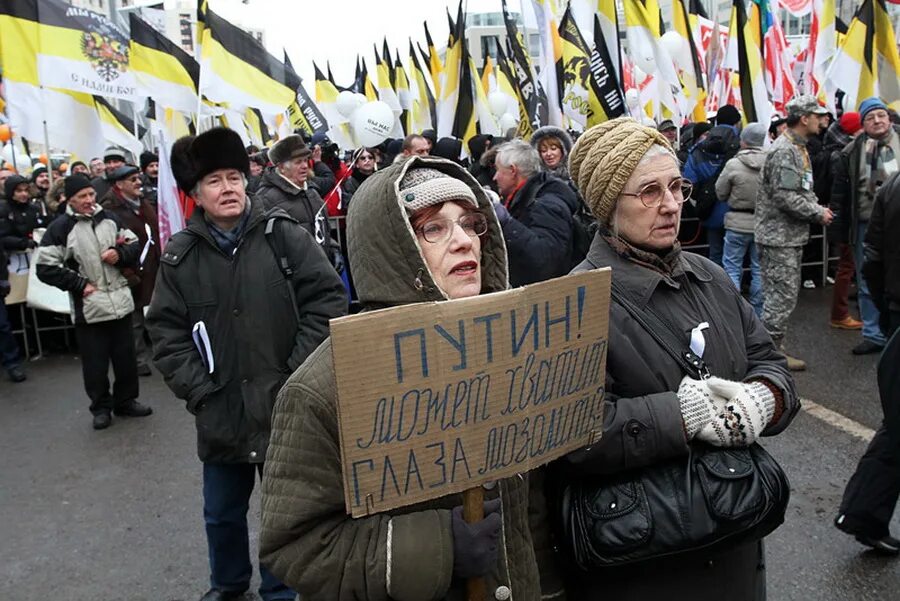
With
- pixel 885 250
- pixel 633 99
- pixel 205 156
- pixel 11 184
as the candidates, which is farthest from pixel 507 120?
pixel 205 156

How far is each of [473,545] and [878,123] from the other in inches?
246

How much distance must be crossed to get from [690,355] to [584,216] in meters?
3.73

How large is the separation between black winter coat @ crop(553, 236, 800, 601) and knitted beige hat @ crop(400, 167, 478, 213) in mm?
609

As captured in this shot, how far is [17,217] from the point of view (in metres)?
8.68

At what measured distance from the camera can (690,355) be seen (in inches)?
84.3

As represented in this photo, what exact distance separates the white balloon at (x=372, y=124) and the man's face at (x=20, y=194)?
4.13m

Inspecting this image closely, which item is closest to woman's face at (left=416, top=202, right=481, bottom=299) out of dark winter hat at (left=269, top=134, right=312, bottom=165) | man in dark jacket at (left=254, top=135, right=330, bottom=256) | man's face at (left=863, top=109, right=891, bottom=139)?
man in dark jacket at (left=254, top=135, right=330, bottom=256)

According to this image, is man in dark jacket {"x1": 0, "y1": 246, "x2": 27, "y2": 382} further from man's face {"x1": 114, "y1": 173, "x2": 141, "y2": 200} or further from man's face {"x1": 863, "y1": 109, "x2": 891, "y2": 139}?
man's face {"x1": 863, "y1": 109, "x2": 891, "y2": 139}

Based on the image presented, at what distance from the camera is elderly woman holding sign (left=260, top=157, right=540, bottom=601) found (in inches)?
62.6

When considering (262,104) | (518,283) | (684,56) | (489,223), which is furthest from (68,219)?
(684,56)

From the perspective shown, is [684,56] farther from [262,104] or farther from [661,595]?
[661,595]

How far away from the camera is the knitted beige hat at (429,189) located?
69.1 inches

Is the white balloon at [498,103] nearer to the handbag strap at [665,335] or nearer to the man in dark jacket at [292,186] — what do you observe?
the man in dark jacket at [292,186]

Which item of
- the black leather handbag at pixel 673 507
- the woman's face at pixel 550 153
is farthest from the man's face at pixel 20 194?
the black leather handbag at pixel 673 507
